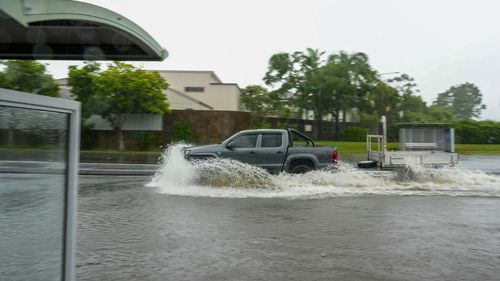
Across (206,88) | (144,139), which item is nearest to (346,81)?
(206,88)

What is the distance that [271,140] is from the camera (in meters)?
13.4

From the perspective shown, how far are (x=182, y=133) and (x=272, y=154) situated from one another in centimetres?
1603

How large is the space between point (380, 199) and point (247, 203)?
10.7ft

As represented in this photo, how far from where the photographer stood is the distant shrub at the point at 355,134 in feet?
135

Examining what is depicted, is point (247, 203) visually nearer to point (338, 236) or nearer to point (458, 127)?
point (338, 236)

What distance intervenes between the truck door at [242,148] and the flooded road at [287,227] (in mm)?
421

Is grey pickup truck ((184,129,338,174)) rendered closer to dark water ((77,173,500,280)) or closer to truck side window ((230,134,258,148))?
truck side window ((230,134,258,148))

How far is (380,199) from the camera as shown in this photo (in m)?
11.3

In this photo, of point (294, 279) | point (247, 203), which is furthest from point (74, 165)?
point (247, 203)

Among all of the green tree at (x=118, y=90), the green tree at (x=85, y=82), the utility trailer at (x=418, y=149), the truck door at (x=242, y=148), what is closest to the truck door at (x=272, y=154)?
the truck door at (x=242, y=148)

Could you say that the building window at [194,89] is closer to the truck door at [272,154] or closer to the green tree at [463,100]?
the truck door at [272,154]

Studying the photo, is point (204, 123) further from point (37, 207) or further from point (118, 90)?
point (37, 207)

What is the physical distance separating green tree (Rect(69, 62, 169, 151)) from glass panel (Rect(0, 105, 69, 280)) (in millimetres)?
22934

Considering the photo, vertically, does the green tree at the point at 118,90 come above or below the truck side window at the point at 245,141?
above
